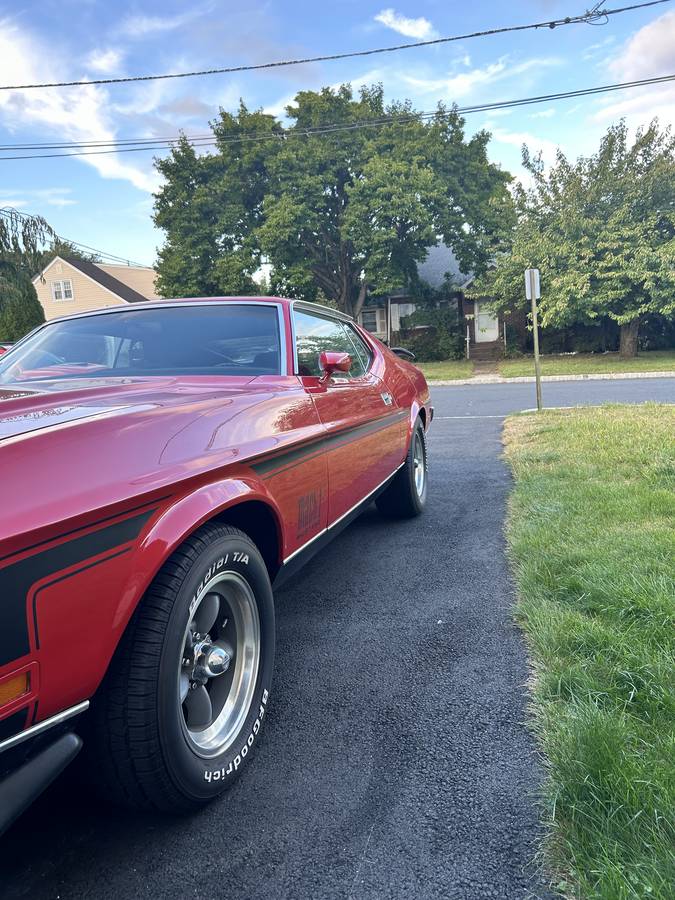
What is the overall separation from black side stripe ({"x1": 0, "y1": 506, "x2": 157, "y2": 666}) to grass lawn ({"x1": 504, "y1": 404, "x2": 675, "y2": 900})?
1.33 meters

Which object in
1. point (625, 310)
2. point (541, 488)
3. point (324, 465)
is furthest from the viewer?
point (625, 310)

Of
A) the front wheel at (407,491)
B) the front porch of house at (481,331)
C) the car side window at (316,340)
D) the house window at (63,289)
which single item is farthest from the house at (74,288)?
the car side window at (316,340)

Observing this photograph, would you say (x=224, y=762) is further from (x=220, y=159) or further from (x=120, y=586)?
(x=220, y=159)

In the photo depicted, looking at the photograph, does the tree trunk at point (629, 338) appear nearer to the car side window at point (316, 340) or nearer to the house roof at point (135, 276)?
the car side window at point (316, 340)

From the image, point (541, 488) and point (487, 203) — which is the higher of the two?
point (487, 203)

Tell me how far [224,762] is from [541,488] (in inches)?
150

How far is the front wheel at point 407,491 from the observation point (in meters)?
4.54

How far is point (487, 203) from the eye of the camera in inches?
1054

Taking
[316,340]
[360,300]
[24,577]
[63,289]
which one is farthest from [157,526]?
[63,289]

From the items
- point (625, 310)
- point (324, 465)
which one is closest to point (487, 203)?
point (625, 310)

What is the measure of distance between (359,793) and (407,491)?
2.88 metres

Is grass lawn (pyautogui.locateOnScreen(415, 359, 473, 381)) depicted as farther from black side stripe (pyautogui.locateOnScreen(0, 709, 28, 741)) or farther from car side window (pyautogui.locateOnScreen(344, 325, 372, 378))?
black side stripe (pyautogui.locateOnScreen(0, 709, 28, 741))

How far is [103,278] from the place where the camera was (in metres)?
37.0

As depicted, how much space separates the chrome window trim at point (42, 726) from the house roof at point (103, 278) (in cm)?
3691
